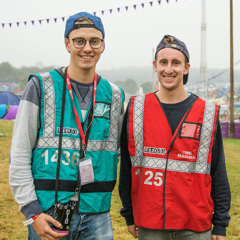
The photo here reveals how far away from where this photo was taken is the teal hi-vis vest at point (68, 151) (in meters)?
→ 1.81

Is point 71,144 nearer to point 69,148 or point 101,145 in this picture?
point 69,148

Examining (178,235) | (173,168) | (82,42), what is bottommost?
(178,235)

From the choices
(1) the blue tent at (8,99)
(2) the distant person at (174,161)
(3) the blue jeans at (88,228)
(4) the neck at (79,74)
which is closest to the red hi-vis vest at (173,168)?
(2) the distant person at (174,161)

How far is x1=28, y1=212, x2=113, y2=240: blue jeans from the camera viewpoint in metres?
1.85

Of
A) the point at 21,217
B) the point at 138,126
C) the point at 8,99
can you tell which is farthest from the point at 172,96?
the point at 8,99

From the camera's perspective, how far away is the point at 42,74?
1.88 metres

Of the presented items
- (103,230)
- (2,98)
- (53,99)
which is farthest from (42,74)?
(2,98)

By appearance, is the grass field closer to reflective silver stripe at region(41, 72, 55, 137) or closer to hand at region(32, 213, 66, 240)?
hand at region(32, 213, 66, 240)

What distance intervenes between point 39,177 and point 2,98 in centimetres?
2631

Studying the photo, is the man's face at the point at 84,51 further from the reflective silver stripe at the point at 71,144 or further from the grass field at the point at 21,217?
the grass field at the point at 21,217

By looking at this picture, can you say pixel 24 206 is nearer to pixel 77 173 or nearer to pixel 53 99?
pixel 77 173

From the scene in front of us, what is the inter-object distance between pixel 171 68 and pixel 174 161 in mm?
616

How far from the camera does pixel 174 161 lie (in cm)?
208

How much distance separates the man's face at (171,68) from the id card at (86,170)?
75 centimetres
